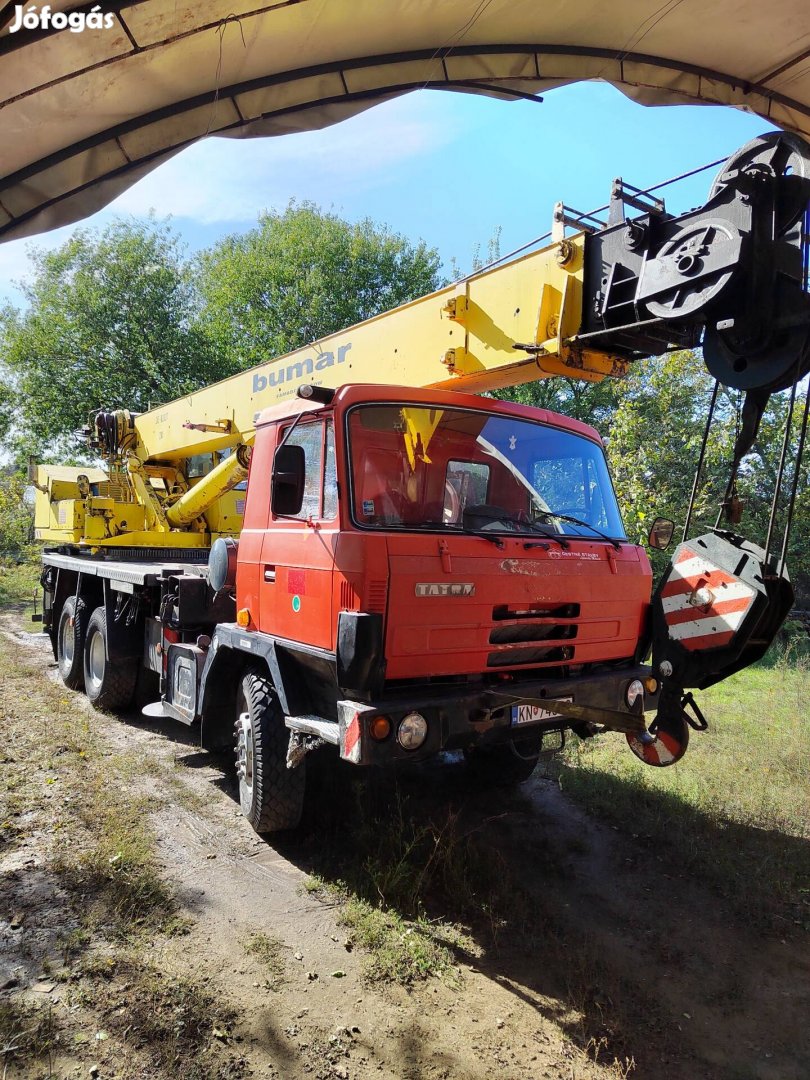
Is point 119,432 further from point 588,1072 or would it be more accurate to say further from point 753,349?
point 588,1072

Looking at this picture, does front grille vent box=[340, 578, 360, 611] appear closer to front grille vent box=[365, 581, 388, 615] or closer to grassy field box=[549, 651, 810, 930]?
front grille vent box=[365, 581, 388, 615]

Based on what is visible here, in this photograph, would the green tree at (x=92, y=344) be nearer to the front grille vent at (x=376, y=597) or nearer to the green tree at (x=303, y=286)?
the green tree at (x=303, y=286)

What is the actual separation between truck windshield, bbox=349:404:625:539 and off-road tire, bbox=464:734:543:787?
69.6 inches

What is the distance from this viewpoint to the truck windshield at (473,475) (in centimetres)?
366

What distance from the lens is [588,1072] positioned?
8.21 feet

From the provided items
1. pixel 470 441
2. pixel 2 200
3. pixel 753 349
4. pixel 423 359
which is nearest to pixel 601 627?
pixel 470 441

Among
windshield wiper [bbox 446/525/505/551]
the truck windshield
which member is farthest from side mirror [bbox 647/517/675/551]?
windshield wiper [bbox 446/525/505/551]

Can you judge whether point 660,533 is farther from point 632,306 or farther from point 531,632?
point 632,306

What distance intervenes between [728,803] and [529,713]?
2.15 meters

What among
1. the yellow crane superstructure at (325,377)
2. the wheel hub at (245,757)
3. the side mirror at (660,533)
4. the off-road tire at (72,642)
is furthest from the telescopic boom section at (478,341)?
the off-road tire at (72,642)

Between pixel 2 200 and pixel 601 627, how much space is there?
3775 millimetres

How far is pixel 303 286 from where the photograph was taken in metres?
23.6

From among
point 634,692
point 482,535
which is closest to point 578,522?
point 482,535

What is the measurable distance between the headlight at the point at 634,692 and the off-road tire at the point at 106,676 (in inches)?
194
